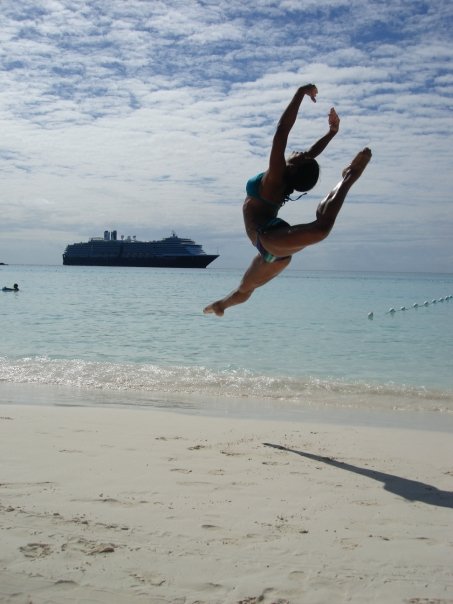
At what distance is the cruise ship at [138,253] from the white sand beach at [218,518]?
90.8 metres

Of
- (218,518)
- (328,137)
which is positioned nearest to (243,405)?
(328,137)

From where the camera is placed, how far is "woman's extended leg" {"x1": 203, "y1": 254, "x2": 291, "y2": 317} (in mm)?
5250

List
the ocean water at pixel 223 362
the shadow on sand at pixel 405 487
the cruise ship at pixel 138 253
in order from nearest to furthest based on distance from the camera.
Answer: the shadow on sand at pixel 405 487 → the ocean water at pixel 223 362 → the cruise ship at pixel 138 253

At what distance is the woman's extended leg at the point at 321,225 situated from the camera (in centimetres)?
423

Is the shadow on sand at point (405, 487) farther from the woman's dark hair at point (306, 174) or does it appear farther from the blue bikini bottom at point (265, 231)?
the woman's dark hair at point (306, 174)

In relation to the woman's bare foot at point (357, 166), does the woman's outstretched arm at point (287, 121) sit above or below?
above

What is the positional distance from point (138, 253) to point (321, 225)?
99.4 metres

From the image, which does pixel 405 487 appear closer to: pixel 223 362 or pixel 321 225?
pixel 321 225

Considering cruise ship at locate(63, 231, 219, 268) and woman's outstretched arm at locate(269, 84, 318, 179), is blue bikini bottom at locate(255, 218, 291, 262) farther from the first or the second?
cruise ship at locate(63, 231, 219, 268)

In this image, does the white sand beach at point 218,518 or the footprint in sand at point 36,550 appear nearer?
the white sand beach at point 218,518

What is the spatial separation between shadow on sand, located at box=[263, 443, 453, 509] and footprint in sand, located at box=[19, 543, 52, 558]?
2.62 m

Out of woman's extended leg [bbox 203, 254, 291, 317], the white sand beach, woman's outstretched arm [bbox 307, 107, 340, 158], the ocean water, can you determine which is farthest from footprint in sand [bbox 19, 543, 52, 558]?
the ocean water

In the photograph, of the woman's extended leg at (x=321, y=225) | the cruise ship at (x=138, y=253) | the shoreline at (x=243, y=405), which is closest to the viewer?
the woman's extended leg at (x=321, y=225)

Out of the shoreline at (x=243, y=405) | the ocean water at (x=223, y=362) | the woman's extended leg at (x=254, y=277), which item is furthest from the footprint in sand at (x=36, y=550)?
the ocean water at (x=223, y=362)
